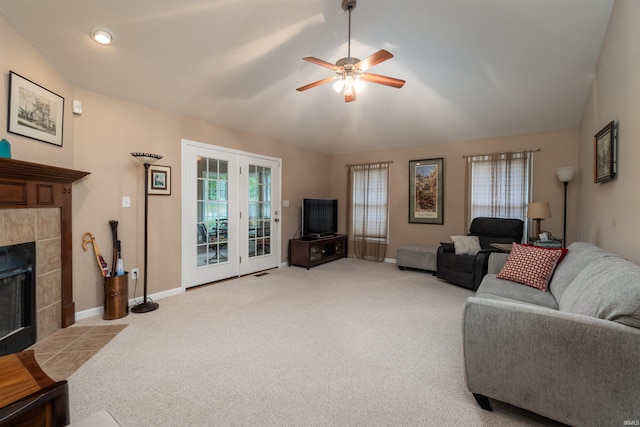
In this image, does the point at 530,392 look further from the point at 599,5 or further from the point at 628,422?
the point at 599,5

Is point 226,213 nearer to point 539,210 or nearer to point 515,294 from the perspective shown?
point 515,294

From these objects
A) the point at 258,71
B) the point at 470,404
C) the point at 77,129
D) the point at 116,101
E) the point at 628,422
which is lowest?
the point at 470,404

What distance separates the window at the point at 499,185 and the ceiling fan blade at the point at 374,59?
3.53 meters

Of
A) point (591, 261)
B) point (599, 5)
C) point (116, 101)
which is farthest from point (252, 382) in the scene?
point (599, 5)

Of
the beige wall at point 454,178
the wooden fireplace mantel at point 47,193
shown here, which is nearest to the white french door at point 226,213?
the wooden fireplace mantel at point 47,193

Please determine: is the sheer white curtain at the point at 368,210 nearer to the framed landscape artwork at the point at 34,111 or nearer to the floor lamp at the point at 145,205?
the floor lamp at the point at 145,205

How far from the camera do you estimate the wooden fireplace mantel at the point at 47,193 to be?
2088 millimetres

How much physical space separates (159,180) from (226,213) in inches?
42.9

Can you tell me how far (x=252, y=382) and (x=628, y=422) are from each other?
1.95 m

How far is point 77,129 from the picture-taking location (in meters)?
2.89

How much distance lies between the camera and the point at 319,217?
18.9 ft

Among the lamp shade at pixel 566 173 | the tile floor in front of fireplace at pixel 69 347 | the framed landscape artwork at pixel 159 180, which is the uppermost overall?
the lamp shade at pixel 566 173

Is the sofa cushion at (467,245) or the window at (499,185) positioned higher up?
the window at (499,185)

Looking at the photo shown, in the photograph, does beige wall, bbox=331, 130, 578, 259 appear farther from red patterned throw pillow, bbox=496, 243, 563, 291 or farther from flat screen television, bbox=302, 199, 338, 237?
red patterned throw pillow, bbox=496, 243, 563, 291
